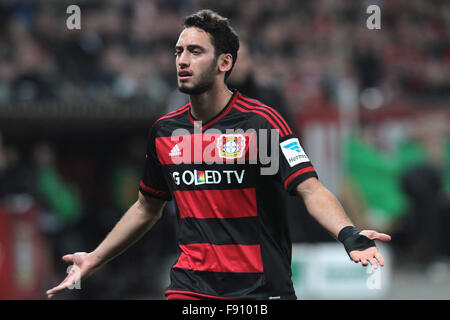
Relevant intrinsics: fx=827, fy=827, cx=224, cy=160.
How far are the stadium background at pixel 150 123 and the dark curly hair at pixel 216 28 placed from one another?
12.9 feet

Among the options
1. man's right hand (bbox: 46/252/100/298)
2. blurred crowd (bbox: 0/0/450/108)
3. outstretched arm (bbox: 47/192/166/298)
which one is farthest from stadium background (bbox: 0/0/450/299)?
man's right hand (bbox: 46/252/100/298)

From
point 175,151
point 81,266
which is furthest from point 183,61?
point 81,266

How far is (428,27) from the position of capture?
16703 millimetres

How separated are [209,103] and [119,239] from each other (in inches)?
38.5

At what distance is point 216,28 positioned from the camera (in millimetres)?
4465

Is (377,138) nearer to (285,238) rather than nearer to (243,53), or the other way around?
(243,53)

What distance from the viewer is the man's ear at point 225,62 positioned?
4484 mm

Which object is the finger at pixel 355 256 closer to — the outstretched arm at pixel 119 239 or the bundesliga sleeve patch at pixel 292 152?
the bundesliga sleeve patch at pixel 292 152

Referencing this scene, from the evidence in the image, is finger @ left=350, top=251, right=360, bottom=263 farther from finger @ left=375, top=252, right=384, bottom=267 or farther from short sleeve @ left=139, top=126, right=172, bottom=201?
short sleeve @ left=139, top=126, right=172, bottom=201

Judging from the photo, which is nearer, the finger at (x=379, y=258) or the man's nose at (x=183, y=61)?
the finger at (x=379, y=258)

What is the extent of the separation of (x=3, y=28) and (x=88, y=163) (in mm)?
2884

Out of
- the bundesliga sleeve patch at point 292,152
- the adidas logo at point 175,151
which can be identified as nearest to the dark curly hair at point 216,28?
the adidas logo at point 175,151

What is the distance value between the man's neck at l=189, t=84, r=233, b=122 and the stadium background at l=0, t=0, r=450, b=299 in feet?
12.8

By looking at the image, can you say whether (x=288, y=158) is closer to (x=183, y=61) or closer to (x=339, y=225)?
(x=339, y=225)
